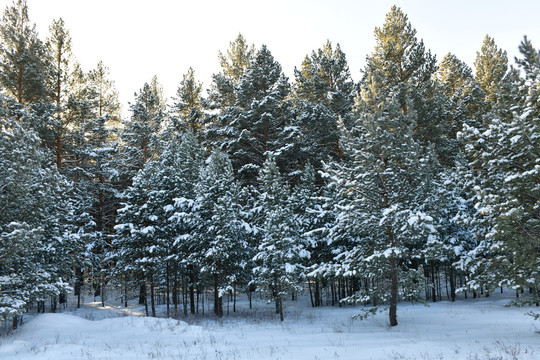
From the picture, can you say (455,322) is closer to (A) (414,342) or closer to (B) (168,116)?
(A) (414,342)

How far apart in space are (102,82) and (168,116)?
28.5 ft

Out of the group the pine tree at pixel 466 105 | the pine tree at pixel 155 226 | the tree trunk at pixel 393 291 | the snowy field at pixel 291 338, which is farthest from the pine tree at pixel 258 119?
the pine tree at pixel 466 105

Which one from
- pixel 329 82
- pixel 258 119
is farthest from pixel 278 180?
pixel 329 82

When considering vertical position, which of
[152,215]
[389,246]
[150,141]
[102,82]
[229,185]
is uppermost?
[102,82]

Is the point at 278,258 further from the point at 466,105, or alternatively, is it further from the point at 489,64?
the point at 489,64

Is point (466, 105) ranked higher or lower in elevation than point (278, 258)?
higher

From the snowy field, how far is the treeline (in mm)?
1625

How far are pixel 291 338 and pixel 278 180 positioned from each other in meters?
11.0

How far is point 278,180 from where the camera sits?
73.1 feet

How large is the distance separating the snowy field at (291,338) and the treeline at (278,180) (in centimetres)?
163

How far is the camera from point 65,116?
26078 millimetres

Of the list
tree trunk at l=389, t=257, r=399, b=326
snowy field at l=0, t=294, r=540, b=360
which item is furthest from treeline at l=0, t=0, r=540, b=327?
snowy field at l=0, t=294, r=540, b=360

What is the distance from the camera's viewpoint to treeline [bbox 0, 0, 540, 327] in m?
12.2

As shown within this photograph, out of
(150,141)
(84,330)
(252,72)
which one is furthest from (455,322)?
(150,141)
